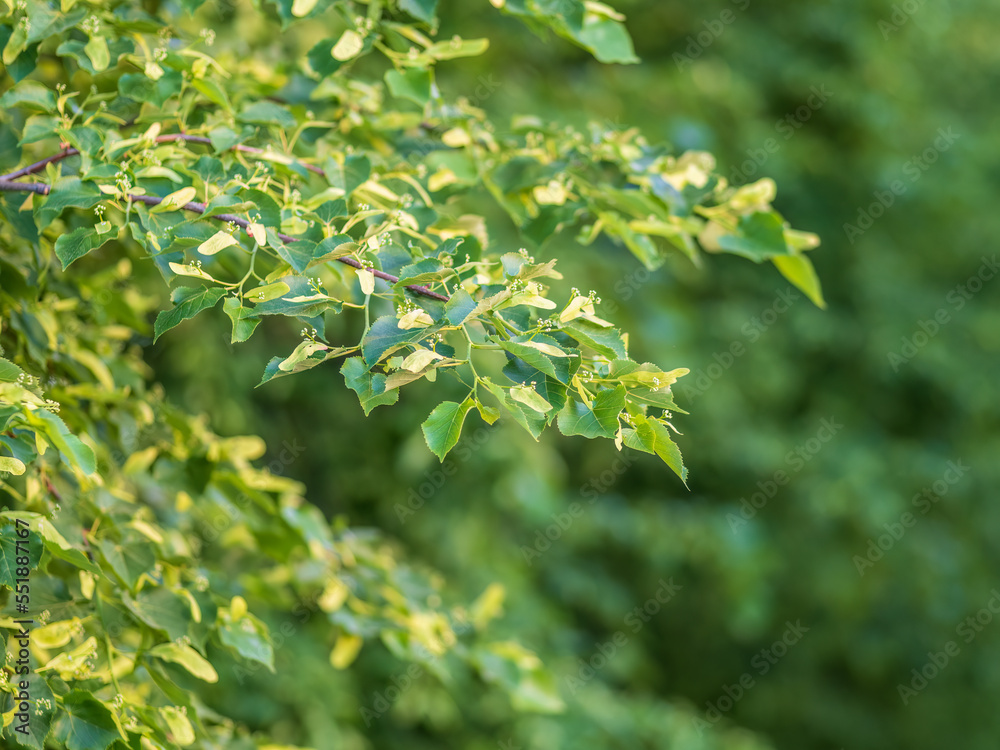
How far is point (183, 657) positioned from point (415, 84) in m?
0.67

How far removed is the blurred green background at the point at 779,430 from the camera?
278 centimetres

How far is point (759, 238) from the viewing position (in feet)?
3.46

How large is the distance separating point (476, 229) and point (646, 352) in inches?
79.7

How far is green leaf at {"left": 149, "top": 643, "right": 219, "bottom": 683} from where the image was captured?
0.91m

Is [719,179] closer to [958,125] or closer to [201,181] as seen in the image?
[201,181]

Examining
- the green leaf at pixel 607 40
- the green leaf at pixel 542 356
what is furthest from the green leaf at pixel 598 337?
the green leaf at pixel 607 40

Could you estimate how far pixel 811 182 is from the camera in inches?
150

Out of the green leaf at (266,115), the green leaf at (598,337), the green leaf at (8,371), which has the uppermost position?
the green leaf at (598,337)

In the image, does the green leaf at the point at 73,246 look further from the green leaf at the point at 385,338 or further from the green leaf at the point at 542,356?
the green leaf at the point at 542,356

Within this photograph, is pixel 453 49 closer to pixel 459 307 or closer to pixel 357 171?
pixel 357 171

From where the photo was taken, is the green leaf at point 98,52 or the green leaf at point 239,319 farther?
the green leaf at point 98,52

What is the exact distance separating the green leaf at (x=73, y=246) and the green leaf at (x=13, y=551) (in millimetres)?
234

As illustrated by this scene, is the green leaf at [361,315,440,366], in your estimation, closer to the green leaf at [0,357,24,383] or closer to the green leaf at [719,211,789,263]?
the green leaf at [0,357,24,383]

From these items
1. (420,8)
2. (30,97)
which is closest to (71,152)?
(30,97)
